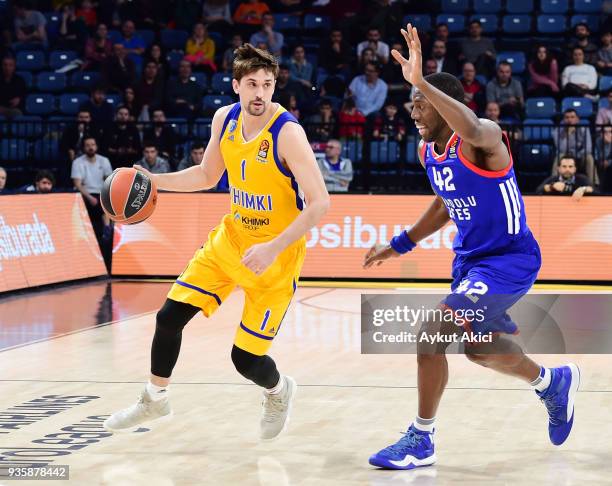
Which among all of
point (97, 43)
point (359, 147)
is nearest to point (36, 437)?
point (359, 147)

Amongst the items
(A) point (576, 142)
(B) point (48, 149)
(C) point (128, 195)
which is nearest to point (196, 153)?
(B) point (48, 149)

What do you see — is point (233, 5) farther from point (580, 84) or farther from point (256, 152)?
point (256, 152)

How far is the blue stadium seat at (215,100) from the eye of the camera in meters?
17.5

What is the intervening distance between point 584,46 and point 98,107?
7.35 meters

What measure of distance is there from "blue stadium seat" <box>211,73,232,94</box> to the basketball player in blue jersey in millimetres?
12289

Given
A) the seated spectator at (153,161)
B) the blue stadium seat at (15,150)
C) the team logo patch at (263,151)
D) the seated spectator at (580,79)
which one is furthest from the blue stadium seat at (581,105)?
the team logo patch at (263,151)

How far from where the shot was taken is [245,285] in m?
5.96

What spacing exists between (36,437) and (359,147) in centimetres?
1070

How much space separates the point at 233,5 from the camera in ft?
64.4

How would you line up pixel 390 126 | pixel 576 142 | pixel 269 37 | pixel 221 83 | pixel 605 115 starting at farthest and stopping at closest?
1. pixel 269 37
2. pixel 221 83
3. pixel 390 126
4. pixel 605 115
5. pixel 576 142

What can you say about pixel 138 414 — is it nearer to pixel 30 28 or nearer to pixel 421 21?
pixel 421 21

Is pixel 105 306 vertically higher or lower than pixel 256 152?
→ lower

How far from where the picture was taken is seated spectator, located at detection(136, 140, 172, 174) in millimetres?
15414

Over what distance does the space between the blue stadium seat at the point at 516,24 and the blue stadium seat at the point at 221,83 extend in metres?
4.48
